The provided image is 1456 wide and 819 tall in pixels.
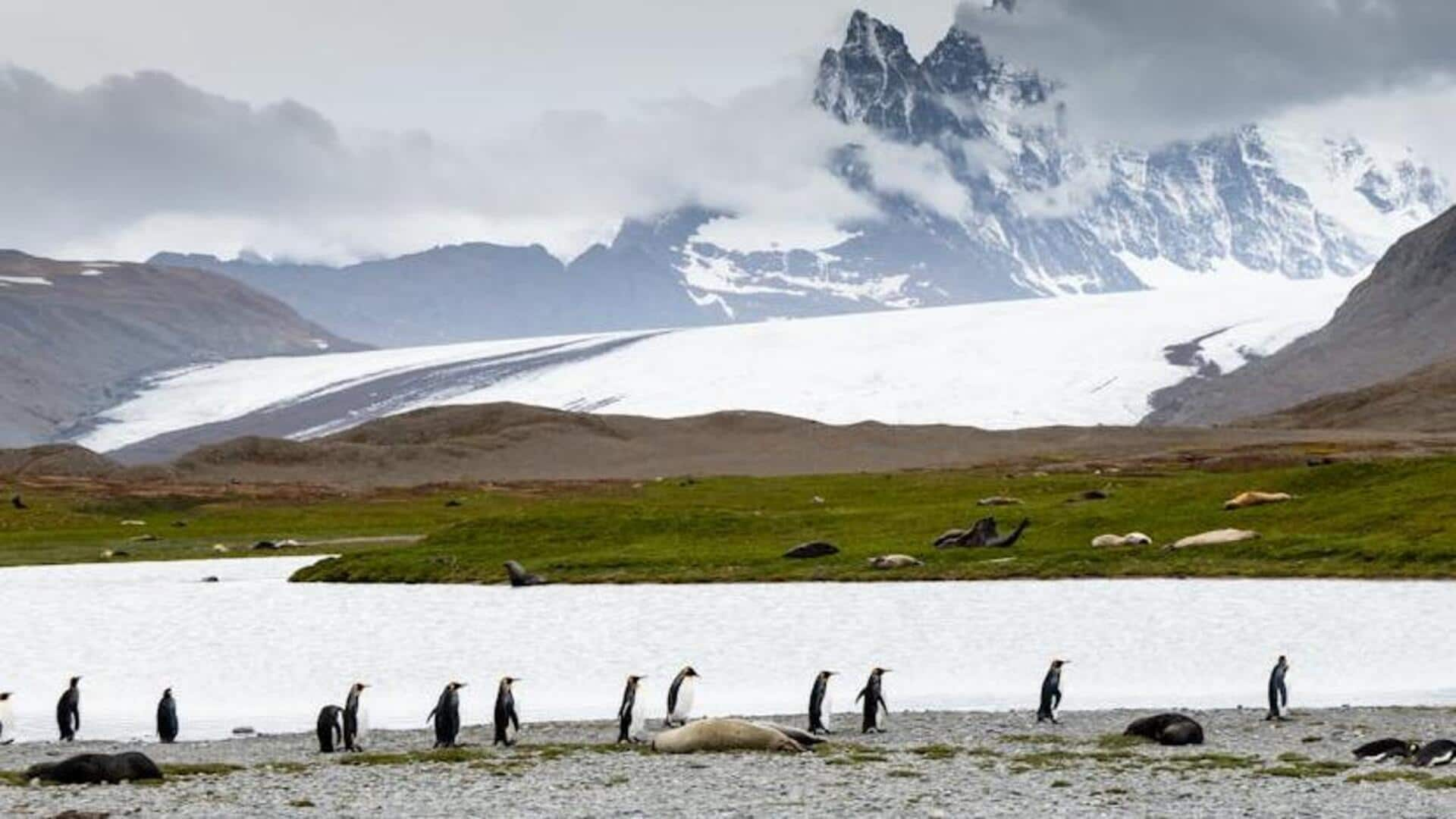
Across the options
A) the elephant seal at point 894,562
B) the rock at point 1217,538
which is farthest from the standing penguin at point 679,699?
the rock at point 1217,538

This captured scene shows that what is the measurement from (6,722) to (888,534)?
34.8m

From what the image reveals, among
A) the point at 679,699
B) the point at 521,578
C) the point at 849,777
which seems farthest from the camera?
the point at 521,578

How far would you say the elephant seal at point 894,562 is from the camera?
49.0 meters

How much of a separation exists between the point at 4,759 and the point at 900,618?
19.5m

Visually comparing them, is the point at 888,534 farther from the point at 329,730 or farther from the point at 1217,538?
the point at 329,730

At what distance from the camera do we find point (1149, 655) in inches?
1332

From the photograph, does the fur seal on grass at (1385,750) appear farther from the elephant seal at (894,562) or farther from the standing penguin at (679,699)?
the elephant seal at (894,562)

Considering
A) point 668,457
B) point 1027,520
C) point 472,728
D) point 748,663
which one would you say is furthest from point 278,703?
point 668,457

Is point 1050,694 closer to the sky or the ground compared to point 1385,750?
closer to the sky

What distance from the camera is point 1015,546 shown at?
51750 millimetres

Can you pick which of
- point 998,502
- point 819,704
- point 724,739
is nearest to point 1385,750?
point 819,704

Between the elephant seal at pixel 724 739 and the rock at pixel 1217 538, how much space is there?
1075 inches

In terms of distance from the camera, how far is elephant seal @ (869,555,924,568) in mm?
49000

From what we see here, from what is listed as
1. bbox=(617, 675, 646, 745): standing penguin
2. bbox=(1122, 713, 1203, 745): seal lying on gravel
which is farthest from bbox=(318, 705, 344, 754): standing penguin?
bbox=(1122, 713, 1203, 745): seal lying on gravel
